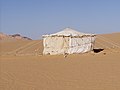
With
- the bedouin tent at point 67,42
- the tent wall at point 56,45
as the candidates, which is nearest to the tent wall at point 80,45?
the bedouin tent at point 67,42

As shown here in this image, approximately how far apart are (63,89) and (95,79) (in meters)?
2.09

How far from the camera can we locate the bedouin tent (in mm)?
27047

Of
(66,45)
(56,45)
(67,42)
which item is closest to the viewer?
(67,42)

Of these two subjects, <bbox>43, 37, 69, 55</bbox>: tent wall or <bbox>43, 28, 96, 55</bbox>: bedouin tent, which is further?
<bbox>43, 37, 69, 55</bbox>: tent wall

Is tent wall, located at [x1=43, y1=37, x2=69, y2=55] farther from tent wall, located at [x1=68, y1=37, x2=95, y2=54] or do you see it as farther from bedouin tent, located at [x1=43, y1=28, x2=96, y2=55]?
tent wall, located at [x1=68, y1=37, x2=95, y2=54]

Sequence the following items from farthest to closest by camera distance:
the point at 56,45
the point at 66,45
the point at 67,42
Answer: the point at 56,45
the point at 66,45
the point at 67,42

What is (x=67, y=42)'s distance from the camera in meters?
27.1

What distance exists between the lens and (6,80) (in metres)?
12.2

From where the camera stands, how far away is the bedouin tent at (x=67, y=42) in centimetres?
2705

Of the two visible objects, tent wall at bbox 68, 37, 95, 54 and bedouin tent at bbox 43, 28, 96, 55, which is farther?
tent wall at bbox 68, 37, 95, 54

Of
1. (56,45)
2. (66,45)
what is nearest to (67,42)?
(66,45)

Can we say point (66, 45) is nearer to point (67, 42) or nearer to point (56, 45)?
point (67, 42)

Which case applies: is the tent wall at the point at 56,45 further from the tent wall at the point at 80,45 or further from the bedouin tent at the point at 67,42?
the tent wall at the point at 80,45

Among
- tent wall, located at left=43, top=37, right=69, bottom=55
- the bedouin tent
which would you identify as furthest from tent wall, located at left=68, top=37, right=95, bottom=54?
tent wall, located at left=43, top=37, right=69, bottom=55
